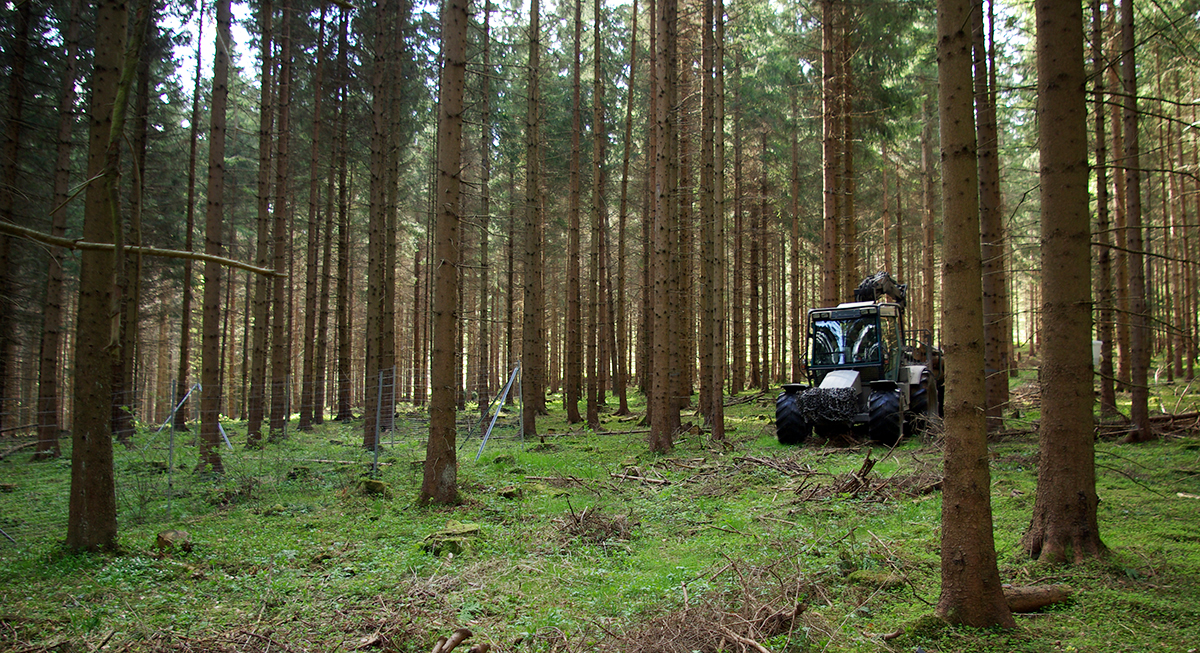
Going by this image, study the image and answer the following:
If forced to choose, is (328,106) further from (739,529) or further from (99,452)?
(739,529)

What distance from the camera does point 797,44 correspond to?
15.4 m

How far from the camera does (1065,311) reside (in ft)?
14.9

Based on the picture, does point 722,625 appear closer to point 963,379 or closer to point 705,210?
point 963,379

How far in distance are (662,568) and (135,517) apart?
643cm

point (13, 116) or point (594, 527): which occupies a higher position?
point (13, 116)

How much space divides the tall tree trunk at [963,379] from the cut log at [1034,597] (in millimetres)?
331

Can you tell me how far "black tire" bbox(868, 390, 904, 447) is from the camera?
11.0 m

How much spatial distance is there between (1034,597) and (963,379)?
5.06 ft

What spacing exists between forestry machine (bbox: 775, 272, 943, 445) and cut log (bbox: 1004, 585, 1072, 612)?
7.20 metres

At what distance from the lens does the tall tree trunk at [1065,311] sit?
4512 mm

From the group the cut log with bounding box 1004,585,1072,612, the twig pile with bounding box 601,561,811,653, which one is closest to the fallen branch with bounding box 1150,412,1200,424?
the cut log with bounding box 1004,585,1072,612

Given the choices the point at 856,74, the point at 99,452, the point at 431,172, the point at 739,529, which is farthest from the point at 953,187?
the point at 431,172

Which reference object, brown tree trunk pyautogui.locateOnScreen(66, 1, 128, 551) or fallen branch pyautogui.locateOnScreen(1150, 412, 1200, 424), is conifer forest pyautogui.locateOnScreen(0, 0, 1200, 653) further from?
fallen branch pyautogui.locateOnScreen(1150, 412, 1200, 424)

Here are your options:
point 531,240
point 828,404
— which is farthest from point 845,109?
point 531,240
